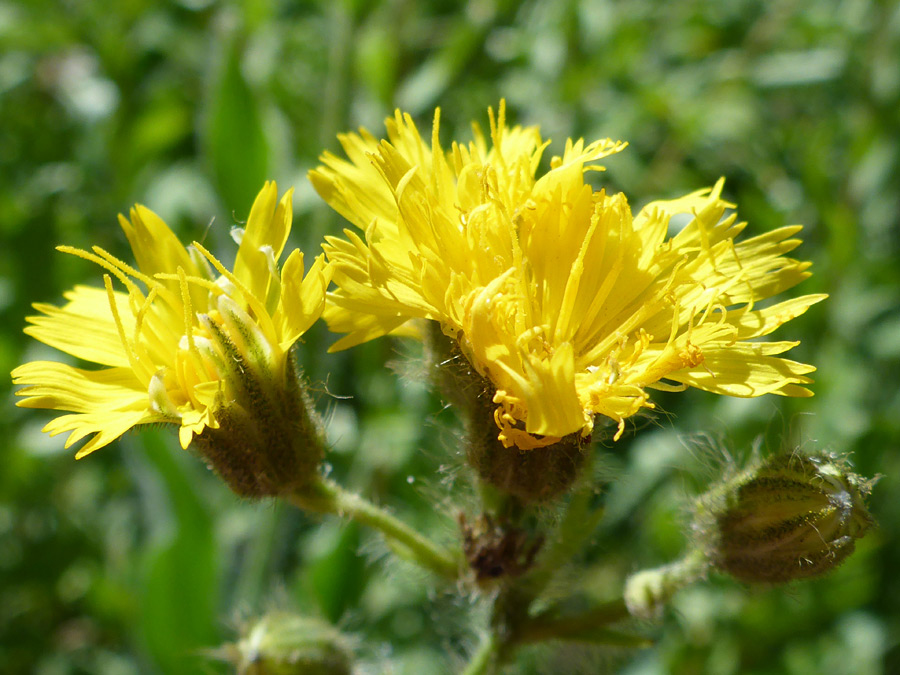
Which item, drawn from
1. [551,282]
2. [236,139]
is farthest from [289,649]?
[236,139]

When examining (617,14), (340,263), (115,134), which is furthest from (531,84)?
(340,263)

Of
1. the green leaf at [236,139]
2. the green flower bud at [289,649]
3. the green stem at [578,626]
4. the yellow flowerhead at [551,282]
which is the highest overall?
the green leaf at [236,139]

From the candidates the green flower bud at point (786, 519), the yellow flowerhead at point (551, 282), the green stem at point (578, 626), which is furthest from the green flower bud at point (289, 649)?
the green flower bud at point (786, 519)

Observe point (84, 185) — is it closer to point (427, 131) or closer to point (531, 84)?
point (427, 131)

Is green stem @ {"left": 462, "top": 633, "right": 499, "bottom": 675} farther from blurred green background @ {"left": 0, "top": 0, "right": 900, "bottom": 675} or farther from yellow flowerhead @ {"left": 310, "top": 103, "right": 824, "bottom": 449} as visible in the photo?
yellow flowerhead @ {"left": 310, "top": 103, "right": 824, "bottom": 449}

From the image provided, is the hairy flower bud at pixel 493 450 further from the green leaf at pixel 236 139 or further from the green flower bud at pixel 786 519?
the green leaf at pixel 236 139

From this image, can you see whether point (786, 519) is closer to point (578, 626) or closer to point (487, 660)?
point (578, 626)
